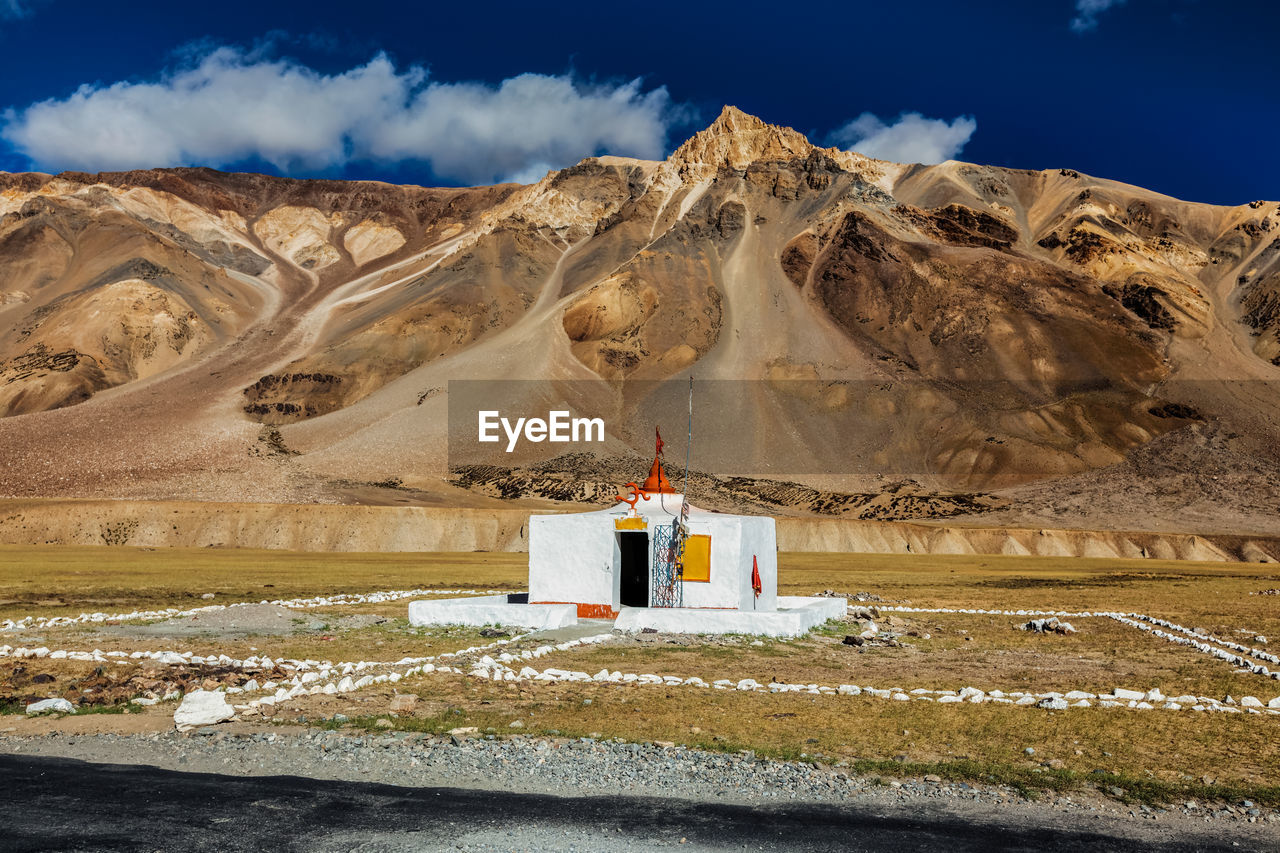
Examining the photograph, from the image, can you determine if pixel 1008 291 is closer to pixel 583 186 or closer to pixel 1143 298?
pixel 1143 298

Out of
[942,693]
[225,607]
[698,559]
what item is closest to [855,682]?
[942,693]

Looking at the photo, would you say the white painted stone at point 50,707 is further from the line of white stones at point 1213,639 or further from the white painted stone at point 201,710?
the line of white stones at point 1213,639

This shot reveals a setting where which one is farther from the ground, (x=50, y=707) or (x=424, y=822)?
(x=50, y=707)

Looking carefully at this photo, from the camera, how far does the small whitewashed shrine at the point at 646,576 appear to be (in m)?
21.5

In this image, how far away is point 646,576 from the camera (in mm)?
23656

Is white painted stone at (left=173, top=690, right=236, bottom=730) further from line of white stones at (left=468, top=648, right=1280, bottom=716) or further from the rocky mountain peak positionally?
the rocky mountain peak

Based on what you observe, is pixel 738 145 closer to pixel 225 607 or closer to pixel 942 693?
pixel 225 607

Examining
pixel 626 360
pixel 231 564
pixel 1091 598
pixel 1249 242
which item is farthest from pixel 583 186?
pixel 1091 598

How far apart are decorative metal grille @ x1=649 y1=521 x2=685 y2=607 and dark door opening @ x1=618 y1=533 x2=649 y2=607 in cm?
85

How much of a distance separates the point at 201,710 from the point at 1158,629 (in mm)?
22186

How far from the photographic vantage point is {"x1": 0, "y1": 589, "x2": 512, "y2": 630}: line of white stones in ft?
70.3

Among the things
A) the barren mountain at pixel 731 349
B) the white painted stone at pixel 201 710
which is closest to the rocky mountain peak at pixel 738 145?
the barren mountain at pixel 731 349

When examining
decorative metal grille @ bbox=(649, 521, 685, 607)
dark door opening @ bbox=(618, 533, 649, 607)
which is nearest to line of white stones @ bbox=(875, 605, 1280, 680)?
dark door opening @ bbox=(618, 533, 649, 607)

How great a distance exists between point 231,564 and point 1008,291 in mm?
97070
